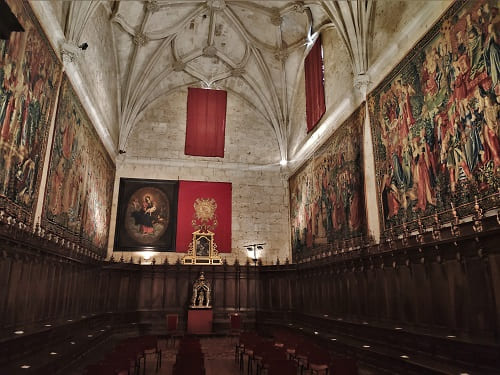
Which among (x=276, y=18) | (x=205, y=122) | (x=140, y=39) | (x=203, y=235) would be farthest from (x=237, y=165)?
(x=140, y=39)

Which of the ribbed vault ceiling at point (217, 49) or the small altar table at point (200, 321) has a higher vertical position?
the ribbed vault ceiling at point (217, 49)

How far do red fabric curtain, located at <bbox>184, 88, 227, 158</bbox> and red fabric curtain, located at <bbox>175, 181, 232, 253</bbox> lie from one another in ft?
5.53

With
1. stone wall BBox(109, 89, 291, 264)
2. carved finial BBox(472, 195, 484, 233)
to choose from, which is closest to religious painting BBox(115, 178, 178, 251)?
stone wall BBox(109, 89, 291, 264)

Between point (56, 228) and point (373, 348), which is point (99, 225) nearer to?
point (56, 228)

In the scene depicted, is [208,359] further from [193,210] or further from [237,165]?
[237,165]

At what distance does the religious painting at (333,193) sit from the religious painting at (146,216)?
5.77m

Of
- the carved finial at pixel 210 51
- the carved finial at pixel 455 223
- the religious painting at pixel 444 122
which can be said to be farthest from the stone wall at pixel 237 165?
the carved finial at pixel 455 223

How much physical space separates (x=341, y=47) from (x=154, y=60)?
338 inches

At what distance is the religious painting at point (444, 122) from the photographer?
6.34 meters

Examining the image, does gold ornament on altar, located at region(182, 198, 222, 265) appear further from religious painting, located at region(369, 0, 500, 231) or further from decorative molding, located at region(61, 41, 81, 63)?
religious painting, located at region(369, 0, 500, 231)

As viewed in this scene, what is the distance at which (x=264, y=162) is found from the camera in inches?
750

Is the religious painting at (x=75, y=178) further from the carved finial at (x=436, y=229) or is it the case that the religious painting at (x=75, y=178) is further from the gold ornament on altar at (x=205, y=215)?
the carved finial at (x=436, y=229)

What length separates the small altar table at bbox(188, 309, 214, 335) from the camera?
14.9 m

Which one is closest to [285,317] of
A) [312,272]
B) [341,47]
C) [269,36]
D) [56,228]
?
[312,272]
